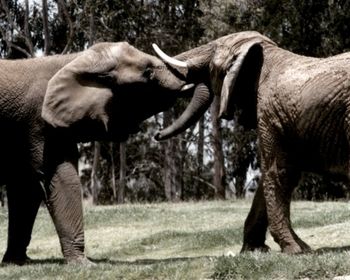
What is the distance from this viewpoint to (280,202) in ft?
33.8

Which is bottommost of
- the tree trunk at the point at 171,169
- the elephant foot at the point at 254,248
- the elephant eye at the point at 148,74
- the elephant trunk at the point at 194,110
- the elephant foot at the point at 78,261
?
the tree trunk at the point at 171,169

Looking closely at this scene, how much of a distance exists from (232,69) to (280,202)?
165 cm

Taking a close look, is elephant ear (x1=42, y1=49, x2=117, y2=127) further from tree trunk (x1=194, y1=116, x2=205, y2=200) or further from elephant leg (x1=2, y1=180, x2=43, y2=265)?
tree trunk (x1=194, y1=116, x2=205, y2=200)

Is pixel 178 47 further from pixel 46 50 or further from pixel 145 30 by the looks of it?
pixel 46 50

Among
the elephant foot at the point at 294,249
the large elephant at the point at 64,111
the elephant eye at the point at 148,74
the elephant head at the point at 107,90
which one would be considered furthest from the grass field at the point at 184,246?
the elephant eye at the point at 148,74

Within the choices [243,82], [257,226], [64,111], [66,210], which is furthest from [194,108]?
[66,210]

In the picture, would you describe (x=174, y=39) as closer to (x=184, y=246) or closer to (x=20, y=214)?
(x=184, y=246)

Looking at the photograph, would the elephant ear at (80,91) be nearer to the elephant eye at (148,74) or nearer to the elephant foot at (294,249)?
the elephant eye at (148,74)

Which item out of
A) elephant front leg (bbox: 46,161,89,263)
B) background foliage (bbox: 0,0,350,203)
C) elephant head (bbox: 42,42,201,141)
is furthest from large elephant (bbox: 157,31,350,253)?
background foliage (bbox: 0,0,350,203)

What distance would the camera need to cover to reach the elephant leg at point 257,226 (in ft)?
36.4

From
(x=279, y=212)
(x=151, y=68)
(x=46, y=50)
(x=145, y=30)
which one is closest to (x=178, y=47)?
(x=145, y=30)

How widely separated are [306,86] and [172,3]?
26443mm

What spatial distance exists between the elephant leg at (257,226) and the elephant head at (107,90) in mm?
1982

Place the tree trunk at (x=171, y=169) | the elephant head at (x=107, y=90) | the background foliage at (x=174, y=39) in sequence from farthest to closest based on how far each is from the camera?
the tree trunk at (x=171, y=169) → the background foliage at (x=174, y=39) → the elephant head at (x=107, y=90)
